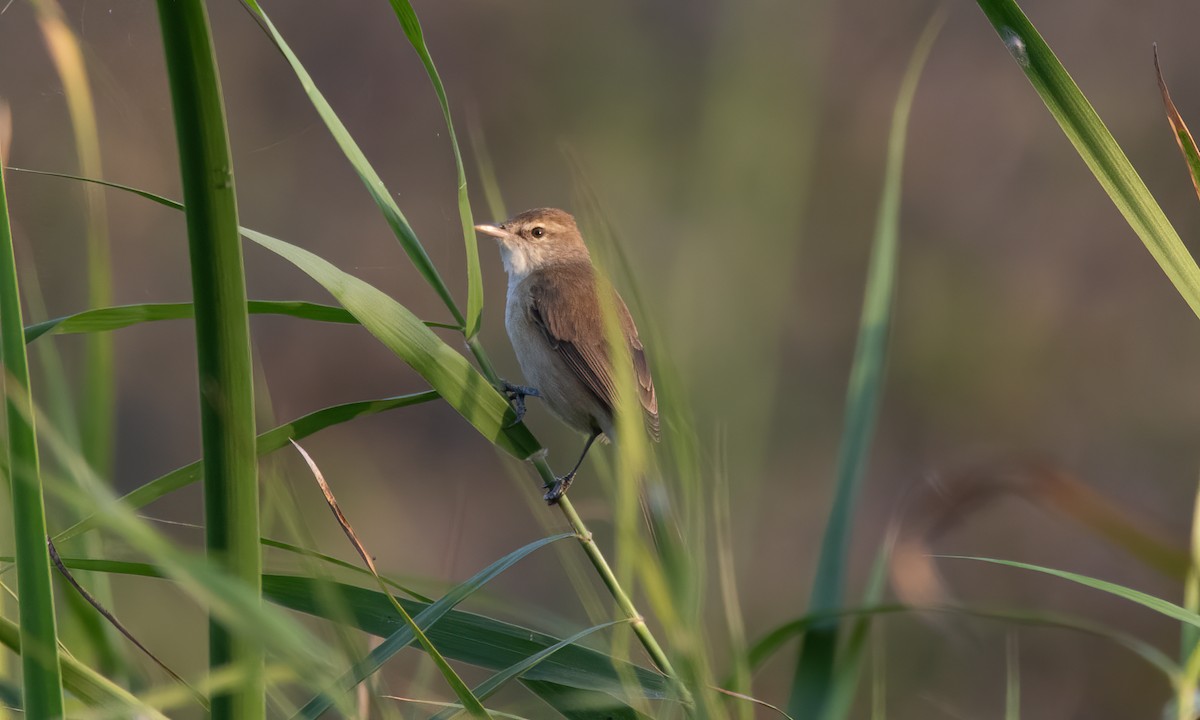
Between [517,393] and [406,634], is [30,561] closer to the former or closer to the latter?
[406,634]

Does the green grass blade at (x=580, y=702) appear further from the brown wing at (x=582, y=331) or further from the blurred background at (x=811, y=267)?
the blurred background at (x=811, y=267)

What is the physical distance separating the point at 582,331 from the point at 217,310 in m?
2.48

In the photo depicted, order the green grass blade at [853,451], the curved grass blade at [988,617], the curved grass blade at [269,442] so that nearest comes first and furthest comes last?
the curved grass blade at [988,617] → the curved grass blade at [269,442] → the green grass blade at [853,451]

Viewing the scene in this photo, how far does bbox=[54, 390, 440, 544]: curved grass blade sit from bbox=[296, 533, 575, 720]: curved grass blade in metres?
0.33

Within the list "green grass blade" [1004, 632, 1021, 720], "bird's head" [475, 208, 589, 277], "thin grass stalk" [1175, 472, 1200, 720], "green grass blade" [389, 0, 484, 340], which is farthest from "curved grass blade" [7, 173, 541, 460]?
"bird's head" [475, 208, 589, 277]

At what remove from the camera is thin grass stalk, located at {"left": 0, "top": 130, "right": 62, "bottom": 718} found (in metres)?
1.20

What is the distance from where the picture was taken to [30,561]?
3.97 feet

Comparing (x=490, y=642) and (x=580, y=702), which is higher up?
(x=490, y=642)

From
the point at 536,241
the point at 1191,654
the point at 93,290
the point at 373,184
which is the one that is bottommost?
the point at 1191,654

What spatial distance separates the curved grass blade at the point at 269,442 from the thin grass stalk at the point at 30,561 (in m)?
0.31

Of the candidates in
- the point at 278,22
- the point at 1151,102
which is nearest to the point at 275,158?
the point at 278,22

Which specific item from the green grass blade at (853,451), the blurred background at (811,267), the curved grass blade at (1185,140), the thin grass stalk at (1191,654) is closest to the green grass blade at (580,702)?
the green grass blade at (853,451)

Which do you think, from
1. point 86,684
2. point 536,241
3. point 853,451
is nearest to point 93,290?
point 86,684

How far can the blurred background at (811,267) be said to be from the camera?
813cm
